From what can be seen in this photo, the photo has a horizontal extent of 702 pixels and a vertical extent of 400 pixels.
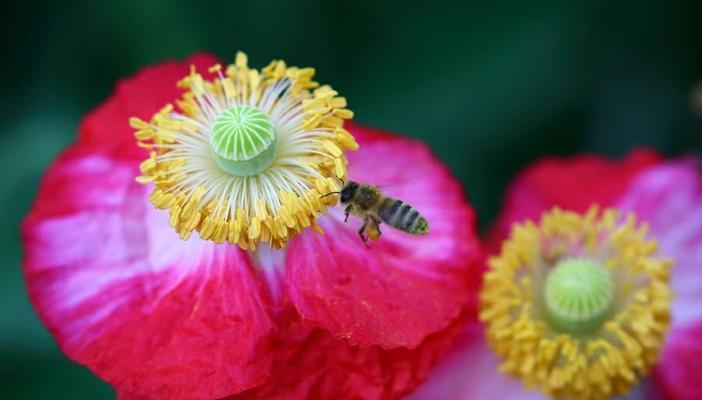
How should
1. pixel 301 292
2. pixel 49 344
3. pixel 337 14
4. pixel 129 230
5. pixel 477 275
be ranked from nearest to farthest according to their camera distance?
pixel 301 292 < pixel 129 230 < pixel 477 275 < pixel 49 344 < pixel 337 14

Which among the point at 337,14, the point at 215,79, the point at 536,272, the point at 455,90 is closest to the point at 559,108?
the point at 455,90

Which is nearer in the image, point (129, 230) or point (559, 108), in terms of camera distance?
point (129, 230)

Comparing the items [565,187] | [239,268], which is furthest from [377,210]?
[565,187]

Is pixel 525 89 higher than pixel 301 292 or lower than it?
higher

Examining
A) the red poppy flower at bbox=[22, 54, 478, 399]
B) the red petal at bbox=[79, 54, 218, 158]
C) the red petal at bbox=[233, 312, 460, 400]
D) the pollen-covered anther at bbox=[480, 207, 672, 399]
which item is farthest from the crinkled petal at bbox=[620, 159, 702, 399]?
the red petal at bbox=[79, 54, 218, 158]

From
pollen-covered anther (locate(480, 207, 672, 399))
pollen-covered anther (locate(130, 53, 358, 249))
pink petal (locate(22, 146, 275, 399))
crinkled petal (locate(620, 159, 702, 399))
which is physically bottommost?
pink petal (locate(22, 146, 275, 399))

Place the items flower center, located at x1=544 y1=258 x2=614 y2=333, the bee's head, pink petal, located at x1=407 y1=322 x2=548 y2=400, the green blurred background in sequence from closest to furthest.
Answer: the bee's head < flower center, located at x1=544 y1=258 x2=614 y2=333 < pink petal, located at x1=407 y1=322 x2=548 y2=400 < the green blurred background

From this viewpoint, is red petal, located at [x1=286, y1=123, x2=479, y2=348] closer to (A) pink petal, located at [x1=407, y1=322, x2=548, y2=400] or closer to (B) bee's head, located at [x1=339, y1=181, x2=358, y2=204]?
(B) bee's head, located at [x1=339, y1=181, x2=358, y2=204]

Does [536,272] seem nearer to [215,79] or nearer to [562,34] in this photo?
[215,79]
